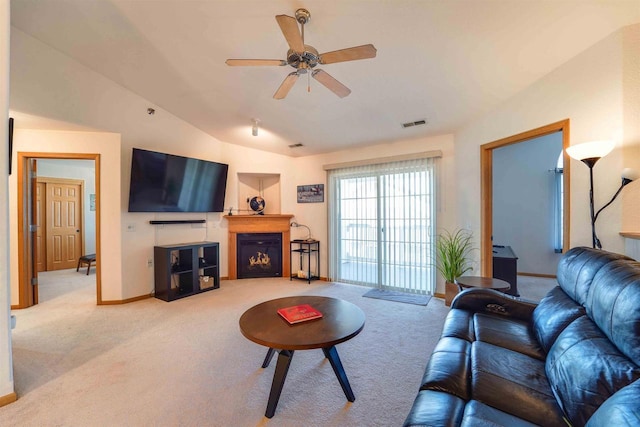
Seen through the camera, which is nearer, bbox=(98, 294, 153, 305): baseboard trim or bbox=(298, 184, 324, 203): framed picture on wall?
bbox=(98, 294, 153, 305): baseboard trim

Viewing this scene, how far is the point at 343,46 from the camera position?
2.41m

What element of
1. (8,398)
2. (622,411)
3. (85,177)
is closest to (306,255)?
(8,398)

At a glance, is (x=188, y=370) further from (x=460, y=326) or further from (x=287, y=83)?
(x=287, y=83)

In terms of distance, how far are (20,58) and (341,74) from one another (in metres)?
3.41

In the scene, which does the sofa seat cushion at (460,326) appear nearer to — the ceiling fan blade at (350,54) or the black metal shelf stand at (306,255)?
the ceiling fan blade at (350,54)

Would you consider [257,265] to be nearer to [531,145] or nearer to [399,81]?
[399,81]

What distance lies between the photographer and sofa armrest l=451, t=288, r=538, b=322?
81.6 inches

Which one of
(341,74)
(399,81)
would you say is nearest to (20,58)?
(341,74)

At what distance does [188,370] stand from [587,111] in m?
3.87

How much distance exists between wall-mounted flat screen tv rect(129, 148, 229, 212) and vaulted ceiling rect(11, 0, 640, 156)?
2.86 feet

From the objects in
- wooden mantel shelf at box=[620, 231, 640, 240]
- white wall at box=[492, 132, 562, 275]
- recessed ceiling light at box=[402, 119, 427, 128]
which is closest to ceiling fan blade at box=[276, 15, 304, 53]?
recessed ceiling light at box=[402, 119, 427, 128]

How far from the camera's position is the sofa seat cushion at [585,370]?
3.41ft

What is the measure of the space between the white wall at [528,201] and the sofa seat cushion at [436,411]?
5.32 meters

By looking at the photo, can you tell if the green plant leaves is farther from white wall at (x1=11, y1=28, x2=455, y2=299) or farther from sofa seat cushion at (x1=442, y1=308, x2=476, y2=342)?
sofa seat cushion at (x1=442, y1=308, x2=476, y2=342)
